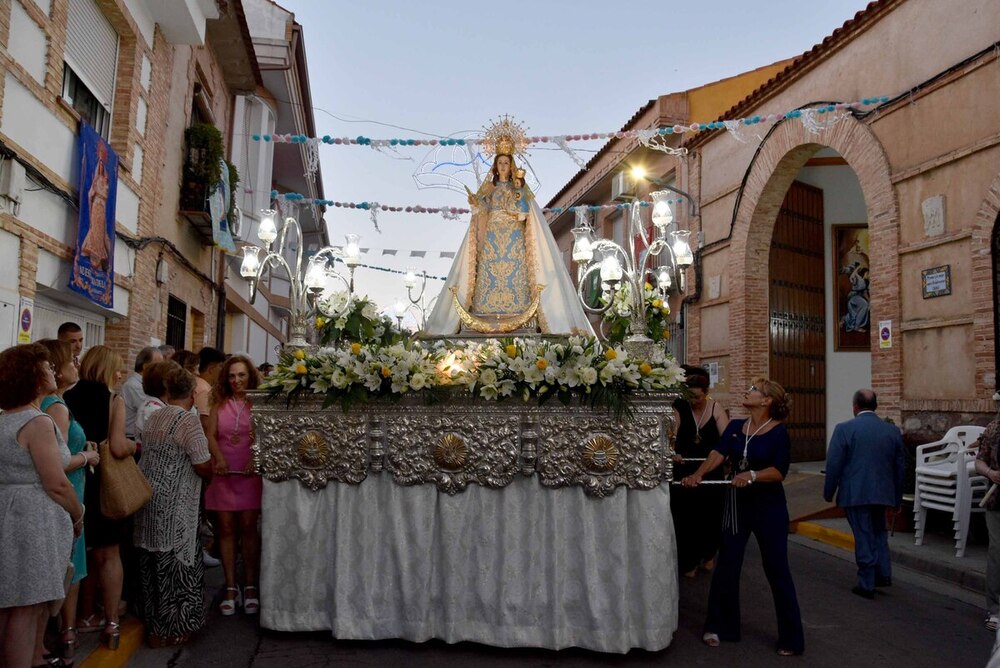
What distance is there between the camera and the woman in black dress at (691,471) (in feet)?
20.8

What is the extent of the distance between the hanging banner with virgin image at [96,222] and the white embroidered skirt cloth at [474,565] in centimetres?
412

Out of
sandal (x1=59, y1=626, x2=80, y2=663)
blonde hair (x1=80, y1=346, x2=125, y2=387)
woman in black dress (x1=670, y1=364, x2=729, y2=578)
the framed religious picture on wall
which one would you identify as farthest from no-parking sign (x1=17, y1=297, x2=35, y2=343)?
the framed religious picture on wall

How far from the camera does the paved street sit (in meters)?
4.40

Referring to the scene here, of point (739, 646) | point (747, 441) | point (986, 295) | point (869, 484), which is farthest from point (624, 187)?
point (739, 646)

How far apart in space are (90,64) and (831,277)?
1261 cm

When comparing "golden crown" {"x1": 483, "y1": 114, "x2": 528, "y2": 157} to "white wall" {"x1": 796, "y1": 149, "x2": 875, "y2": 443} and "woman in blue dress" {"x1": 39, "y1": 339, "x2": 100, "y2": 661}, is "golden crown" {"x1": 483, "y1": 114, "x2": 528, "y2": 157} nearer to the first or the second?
"woman in blue dress" {"x1": 39, "y1": 339, "x2": 100, "y2": 661}

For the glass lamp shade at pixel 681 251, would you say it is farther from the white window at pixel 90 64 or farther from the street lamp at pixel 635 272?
the white window at pixel 90 64

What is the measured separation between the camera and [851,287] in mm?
14289

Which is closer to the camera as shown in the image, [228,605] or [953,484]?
[228,605]

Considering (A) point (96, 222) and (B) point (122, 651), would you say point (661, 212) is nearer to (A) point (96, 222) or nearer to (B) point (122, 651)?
(B) point (122, 651)

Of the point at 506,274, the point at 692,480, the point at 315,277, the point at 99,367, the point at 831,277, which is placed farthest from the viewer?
the point at 831,277

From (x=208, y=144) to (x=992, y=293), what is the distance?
10.7 metres

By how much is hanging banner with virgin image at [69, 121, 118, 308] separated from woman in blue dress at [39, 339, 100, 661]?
147 inches

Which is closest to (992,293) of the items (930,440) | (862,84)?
(930,440)
